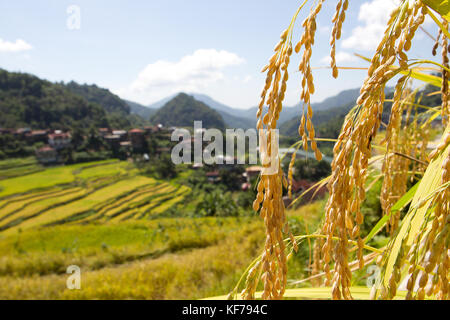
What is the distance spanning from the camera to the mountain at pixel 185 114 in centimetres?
6669

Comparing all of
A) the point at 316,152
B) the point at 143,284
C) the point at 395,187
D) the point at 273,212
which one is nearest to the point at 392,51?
the point at 316,152

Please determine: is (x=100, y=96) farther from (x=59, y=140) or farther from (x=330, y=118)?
(x=330, y=118)

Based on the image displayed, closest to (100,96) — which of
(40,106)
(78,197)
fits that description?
(40,106)

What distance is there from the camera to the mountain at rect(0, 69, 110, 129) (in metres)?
51.9

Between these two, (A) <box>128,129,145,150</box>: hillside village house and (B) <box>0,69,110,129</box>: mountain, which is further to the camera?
(A) <box>128,129,145,150</box>: hillside village house

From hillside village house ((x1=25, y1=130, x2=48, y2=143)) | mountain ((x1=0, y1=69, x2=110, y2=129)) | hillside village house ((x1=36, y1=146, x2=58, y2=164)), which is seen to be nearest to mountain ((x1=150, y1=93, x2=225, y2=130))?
mountain ((x1=0, y1=69, x2=110, y2=129))

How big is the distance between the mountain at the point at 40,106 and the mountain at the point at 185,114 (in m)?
15.9

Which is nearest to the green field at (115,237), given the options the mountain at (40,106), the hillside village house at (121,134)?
the hillside village house at (121,134)

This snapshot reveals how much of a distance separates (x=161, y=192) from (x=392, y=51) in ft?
125

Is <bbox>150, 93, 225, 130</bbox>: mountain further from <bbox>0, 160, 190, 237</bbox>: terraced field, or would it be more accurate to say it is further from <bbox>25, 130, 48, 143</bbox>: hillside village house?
<bbox>0, 160, 190, 237</bbox>: terraced field

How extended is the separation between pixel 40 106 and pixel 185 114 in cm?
3026

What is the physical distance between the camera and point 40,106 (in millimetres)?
53969

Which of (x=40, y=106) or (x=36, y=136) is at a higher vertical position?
(x=40, y=106)

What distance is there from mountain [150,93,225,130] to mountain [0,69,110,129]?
1590 centimetres
